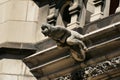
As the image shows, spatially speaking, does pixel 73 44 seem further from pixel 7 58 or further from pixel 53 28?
pixel 7 58

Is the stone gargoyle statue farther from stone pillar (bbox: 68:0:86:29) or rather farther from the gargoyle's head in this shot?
stone pillar (bbox: 68:0:86:29)

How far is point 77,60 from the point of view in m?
15.5

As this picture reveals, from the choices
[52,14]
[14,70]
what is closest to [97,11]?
[52,14]

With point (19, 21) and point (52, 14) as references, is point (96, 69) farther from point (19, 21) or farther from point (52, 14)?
point (19, 21)

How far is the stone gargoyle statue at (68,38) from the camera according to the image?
15180 mm

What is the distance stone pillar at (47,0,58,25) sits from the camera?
1752 centimetres

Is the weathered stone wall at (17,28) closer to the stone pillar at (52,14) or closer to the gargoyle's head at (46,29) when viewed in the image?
the stone pillar at (52,14)

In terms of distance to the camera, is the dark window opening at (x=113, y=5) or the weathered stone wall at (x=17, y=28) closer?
the dark window opening at (x=113, y=5)

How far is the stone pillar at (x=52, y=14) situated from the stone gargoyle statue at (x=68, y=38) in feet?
6.61

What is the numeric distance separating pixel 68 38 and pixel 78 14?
140 cm

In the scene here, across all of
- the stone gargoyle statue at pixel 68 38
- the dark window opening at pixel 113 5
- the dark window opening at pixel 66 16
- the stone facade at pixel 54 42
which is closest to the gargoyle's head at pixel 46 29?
the stone gargoyle statue at pixel 68 38

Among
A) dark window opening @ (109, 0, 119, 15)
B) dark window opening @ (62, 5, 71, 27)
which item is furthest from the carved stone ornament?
dark window opening @ (62, 5, 71, 27)

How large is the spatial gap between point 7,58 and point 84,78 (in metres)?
3.20

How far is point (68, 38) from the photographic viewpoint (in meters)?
15.4
